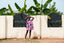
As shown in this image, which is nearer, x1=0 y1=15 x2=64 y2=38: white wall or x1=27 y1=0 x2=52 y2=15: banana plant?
x1=0 y1=15 x2=64 y2=38: white wall

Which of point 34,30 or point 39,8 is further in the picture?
point 39,8

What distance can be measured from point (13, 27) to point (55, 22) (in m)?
3.15

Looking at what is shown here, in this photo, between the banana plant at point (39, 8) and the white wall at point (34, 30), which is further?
the banana plant at point (39, 8)

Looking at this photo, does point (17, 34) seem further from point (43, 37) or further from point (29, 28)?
point (43, 37)

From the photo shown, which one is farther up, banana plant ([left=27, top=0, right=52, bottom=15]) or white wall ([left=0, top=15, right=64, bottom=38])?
banana plant ([left=27, top=0, right=52, bottom=15])

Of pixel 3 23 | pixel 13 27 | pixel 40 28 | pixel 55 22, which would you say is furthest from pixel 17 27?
pixel 55 22

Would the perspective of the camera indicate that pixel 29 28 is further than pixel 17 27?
No

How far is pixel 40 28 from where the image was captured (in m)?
9.64

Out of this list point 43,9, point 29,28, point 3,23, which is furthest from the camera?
point 43,9

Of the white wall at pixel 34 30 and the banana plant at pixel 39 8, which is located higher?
the banana plant at pixel 39 8

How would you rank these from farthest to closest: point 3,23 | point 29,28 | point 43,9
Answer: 1. point 43,9
2. point 3,23
3. point 29,28

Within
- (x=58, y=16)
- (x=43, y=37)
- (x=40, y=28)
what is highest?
(x=58, y=16)

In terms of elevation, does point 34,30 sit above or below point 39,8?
below

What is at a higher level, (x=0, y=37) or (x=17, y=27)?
(x=17, y=27)
